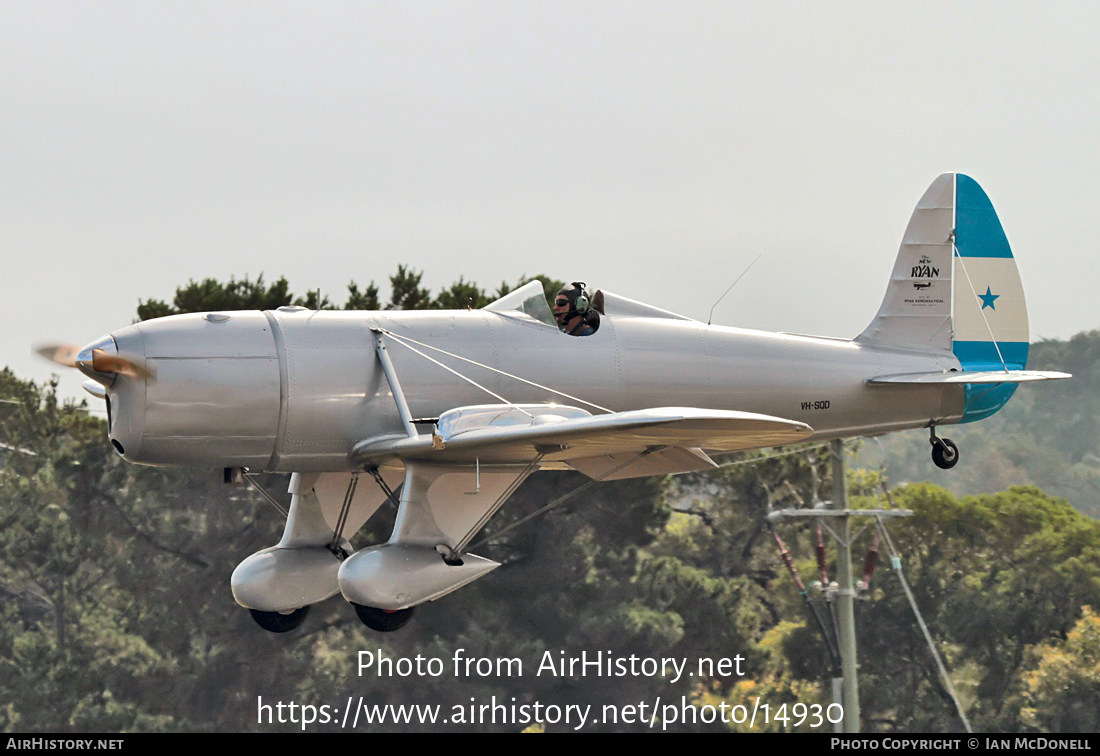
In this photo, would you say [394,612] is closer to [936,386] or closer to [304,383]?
[304,383]

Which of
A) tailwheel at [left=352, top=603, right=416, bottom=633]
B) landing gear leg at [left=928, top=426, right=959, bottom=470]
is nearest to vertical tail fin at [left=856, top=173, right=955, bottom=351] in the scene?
landing gear leg at [left=928, top=426, right=959, bottom=470]

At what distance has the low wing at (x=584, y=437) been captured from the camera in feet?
37.4

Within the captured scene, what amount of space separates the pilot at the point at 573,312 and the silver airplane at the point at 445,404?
0.05 m

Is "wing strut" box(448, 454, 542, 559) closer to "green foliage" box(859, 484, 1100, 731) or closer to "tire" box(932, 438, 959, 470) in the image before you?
"tire" box(932, 438, 959, 470)

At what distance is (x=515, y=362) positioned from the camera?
544 inches

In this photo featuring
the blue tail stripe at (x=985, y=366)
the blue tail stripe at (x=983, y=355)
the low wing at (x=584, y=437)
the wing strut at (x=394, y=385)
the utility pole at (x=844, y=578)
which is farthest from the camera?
the utility pole at (x=844, y=578)

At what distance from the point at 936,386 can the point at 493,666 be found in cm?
2691

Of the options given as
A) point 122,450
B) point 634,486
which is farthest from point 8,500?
point 122,450

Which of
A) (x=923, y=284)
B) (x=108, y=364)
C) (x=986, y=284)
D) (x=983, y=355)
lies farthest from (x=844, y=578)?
(x=108, y=364)

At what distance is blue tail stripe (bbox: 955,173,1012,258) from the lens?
1720cm

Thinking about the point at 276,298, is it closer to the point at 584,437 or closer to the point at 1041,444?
the point at 584,437

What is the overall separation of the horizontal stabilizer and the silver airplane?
4 centimetres

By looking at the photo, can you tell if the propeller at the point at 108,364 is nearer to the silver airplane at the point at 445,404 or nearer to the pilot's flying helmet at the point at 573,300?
the silver airplane at the point at 445,404

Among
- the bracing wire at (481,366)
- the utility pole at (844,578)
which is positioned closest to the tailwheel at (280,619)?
the bracing wire at (481,366)
